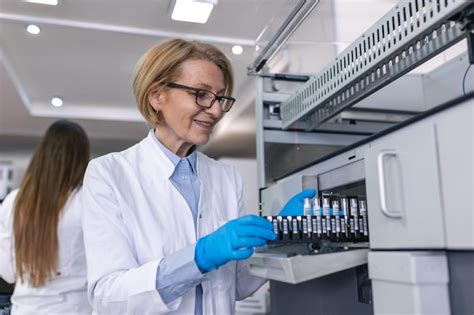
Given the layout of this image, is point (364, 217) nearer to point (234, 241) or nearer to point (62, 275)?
point (234, 241)

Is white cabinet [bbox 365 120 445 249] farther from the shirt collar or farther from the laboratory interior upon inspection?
the shirt collar

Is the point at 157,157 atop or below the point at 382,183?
atop

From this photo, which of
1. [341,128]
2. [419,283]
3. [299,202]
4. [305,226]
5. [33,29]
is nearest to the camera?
[419,283]

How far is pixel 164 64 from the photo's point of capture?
1.02m

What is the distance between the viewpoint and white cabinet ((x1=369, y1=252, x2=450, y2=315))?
1.78 ft

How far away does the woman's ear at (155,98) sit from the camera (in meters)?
1.05

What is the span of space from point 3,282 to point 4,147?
4.40 m

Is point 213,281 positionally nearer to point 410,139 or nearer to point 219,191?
point 219,191

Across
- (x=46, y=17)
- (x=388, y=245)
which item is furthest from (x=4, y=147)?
(x=388, y=245)

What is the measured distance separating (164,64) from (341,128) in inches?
26.5

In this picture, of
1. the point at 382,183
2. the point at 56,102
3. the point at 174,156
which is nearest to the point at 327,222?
the point at 382,183

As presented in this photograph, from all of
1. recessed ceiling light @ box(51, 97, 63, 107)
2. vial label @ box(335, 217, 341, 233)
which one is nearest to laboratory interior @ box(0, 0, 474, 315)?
vial label @ box(335, 217, 341, 233)

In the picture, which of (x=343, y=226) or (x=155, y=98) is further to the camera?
(x=155, y=98)

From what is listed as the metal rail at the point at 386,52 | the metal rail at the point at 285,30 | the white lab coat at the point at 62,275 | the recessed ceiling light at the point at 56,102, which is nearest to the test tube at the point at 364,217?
the metal rail at the point at 386,52
